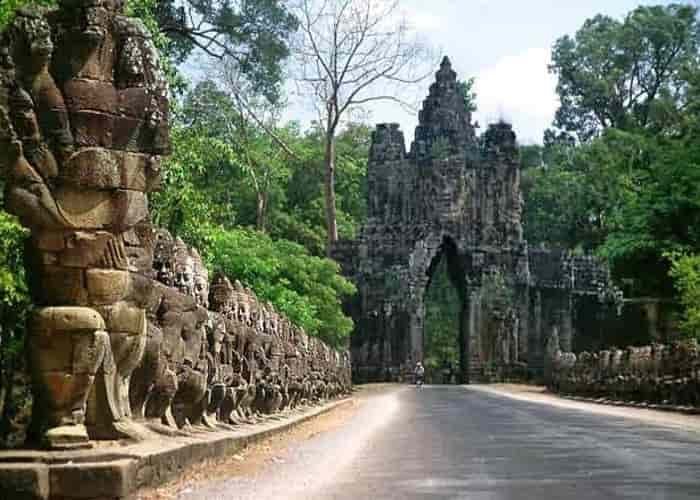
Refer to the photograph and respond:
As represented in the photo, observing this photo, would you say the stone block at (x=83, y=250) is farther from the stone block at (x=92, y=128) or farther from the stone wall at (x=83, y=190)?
the stone block at (x=92, y=128)

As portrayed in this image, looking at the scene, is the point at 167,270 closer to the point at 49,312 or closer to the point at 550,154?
the point at 49,312

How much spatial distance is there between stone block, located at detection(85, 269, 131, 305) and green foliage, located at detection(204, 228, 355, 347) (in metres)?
A: 19.5

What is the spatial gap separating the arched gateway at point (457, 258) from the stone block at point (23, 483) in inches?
1914

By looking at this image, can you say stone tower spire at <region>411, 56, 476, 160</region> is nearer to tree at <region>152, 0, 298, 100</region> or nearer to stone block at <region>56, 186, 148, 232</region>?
tree at <region>152, 0, 298, 100</region>

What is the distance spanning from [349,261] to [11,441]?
4909cm

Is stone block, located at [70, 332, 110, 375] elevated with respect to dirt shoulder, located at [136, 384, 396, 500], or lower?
elevated

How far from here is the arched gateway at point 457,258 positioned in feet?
180

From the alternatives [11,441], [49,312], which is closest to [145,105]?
[49,312]

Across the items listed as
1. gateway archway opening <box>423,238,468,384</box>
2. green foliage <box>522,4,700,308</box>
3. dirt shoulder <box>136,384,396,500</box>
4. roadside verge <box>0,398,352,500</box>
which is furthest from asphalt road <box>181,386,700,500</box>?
gateway archway opening <box>423,238,468,384</box>

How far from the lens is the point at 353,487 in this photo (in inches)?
321

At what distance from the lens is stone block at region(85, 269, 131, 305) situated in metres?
6.97

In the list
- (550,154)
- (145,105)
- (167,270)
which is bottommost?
(167,270)

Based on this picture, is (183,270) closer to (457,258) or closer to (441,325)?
(457,258)

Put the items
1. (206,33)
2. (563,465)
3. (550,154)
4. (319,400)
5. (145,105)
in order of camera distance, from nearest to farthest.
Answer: (145,105)
(563,465)
(319,400)
(206,33)
(550,154)
